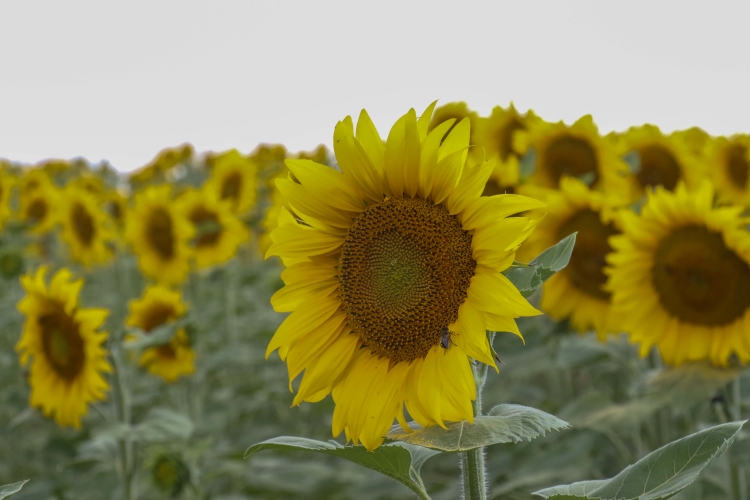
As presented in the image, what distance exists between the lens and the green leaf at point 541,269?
4.09 ft

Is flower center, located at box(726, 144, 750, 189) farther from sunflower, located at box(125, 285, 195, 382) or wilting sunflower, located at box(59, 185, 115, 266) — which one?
wilting sunflower, located at box(59, 185, 115, 266)

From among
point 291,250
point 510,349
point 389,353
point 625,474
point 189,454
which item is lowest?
point 189,454

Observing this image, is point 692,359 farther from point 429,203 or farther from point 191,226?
point 191,226

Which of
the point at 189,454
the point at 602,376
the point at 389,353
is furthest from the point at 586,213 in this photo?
the point at 389,353

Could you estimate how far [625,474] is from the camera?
128cm

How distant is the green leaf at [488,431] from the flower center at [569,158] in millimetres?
3042

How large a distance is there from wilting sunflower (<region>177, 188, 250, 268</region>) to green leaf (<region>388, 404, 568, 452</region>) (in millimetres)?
4429

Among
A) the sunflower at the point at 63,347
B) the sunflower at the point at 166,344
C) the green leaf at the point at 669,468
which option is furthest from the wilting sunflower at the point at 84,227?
the green leaf at the point at 669,468

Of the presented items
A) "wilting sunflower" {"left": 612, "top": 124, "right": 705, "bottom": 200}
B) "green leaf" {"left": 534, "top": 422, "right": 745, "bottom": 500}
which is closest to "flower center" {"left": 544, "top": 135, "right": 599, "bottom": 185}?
"wilting sunflower" {"left": 612, "top": 124, "right": 705, "bottom": 200}

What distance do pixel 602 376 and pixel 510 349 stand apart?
3.58 feet

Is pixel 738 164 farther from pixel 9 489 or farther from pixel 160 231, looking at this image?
pixel 9 489

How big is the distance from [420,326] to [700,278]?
1.69 meters

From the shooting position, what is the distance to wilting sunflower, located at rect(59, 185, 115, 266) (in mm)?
6156

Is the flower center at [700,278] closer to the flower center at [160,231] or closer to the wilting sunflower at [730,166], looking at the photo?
the wilting sunflower at [730,166]
